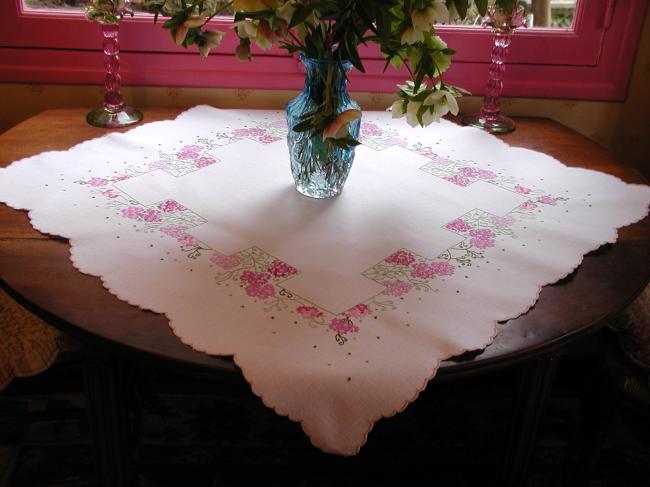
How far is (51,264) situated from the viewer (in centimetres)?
106

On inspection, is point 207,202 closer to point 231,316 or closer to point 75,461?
point 231,316

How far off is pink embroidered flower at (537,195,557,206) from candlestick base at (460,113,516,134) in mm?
353

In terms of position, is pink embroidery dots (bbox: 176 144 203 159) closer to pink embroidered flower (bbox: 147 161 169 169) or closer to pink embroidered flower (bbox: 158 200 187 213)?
pink embroidered flower (bbox: 147 161 169 169)

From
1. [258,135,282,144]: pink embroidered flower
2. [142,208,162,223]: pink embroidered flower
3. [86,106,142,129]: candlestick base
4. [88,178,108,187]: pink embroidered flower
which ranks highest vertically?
[86,106,142,129]: candlestick base

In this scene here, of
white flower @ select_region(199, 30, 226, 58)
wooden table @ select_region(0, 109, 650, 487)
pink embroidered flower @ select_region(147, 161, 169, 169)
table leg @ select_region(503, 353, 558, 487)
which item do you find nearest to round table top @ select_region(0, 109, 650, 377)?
wooden table @ select_region(0, 109, 650, 487)

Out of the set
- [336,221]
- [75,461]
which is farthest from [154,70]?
[75,461]

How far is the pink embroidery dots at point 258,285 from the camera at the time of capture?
1.02 metres

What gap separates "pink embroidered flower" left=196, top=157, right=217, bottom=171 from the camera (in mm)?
1440

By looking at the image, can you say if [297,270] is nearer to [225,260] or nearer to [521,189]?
[225,260]

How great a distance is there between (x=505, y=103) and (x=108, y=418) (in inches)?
50.6

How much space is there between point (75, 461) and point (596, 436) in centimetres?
122

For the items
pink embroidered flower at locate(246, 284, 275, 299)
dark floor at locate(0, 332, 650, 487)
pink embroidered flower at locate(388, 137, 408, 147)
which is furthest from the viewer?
dark floor at locate(0, 332, 650, 487)

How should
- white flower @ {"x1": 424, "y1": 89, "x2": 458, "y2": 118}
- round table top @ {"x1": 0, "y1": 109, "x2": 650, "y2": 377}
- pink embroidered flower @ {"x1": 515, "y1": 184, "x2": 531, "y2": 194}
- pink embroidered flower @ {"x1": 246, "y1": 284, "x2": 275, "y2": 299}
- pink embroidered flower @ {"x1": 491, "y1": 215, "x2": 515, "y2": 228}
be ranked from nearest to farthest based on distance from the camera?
round table top @ {"x1": 0, "y1": 109, "x2": 650, "y2": 377} → pink embroidered flower @ {"x1": 246, "y1": 284, "x2": 275, "y2": 299} → white flower @ {"x1": 424, "y1": 89, "x2": 458, "y2": 118} → pink embroidered flower @ {"x1": 491, "y1": 215, "x2": 515, "y2": 228} → pink embroidered flower @ {"x1": 515, "y1": 184, "x2": 531, "y2": 194}

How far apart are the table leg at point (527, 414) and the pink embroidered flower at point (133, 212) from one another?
2.32 ft
